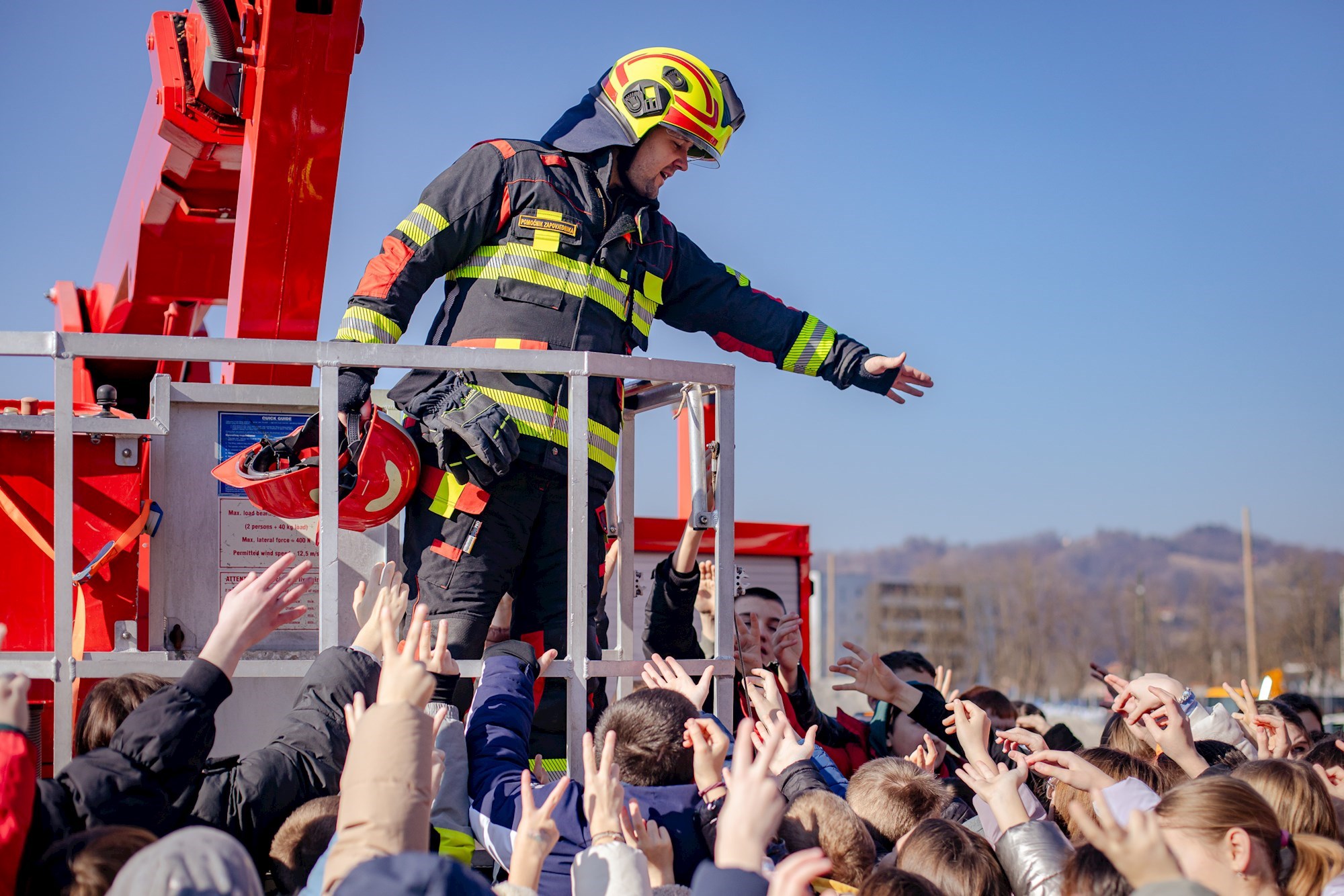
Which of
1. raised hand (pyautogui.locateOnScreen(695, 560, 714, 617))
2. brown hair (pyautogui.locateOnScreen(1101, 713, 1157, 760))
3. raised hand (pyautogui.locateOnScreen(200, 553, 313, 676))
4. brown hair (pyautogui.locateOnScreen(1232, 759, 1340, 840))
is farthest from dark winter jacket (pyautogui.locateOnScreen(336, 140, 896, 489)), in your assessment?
brown hair (pyautogui.locateOnScreen(1232, 759, 1340, 840))

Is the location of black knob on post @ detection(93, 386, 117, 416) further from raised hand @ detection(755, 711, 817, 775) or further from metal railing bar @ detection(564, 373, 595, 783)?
raised hand @ detection(755, 711, 817, 775)

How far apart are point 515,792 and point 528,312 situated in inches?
64.5

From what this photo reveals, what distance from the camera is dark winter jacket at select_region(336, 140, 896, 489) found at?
4.09 meters

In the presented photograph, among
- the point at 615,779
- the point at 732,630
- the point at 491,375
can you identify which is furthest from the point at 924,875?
the point at 491,375

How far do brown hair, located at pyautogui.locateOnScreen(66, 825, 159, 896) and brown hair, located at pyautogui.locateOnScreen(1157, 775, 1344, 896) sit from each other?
207 cm

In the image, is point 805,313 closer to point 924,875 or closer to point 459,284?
point 459,284

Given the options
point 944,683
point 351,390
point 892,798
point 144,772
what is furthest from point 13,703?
point 944,683

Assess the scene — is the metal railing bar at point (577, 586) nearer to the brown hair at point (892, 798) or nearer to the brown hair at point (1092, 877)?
the brown hair at point (892, 798)

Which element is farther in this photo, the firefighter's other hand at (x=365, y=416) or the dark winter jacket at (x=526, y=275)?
the dark winter jacket at (x=526, y=275)

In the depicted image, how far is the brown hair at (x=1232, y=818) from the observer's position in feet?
9.11

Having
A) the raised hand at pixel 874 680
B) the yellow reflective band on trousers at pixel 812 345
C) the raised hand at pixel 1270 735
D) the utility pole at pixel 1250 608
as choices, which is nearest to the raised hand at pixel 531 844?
the raised hand at pixel 874 680

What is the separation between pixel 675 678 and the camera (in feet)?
12.3

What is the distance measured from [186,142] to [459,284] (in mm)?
1996

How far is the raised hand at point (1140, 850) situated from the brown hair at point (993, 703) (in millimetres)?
3468
